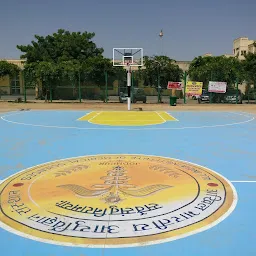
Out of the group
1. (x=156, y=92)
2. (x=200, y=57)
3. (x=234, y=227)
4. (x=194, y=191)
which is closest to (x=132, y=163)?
(x=194, y=191)

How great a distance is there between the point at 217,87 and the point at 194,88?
7.02 ft

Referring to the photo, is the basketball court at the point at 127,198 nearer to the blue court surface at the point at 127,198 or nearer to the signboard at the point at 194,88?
the blue court surface at the point at 127,198

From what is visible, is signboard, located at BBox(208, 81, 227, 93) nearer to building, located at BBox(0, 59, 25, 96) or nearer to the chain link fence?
the chain link fence

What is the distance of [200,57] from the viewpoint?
140ft

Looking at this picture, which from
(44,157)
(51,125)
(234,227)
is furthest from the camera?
(51,125)

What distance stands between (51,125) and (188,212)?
9.83 metres

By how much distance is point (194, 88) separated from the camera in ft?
81.2

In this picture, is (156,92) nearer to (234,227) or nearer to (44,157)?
(44,157)

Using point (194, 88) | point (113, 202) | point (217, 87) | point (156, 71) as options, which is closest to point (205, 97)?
point (217, 87)

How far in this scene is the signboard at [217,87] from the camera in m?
25.0

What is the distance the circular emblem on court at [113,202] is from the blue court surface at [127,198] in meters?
0.01

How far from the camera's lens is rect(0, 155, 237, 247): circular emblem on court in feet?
11.6

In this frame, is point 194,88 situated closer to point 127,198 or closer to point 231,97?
point 231,97

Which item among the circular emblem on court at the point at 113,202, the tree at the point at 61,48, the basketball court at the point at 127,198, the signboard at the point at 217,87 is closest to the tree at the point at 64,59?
the tree at the point at 61,48
